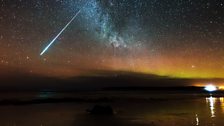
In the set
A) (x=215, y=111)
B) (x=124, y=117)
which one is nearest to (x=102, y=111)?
(x=124, y=117)

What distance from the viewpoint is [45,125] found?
3969 centimetres

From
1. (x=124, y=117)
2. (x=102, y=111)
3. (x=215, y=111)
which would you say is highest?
(x=102, y=111)

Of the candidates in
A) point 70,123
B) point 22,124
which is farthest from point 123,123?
point 22,124

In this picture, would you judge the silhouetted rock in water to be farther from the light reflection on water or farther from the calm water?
the light reflection on water

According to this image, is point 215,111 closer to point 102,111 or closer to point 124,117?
point 124,117

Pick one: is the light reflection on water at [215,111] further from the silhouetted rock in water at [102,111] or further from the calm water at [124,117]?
the silhouetted rock in water at [102,111]

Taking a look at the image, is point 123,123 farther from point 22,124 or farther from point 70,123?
point 22,124

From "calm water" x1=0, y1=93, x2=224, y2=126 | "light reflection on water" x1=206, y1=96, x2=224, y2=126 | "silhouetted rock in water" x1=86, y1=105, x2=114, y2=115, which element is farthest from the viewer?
"silhouetted rock in water" x1=86, y1=105, x2=114, y2=115

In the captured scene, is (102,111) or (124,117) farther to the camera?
(102,111)

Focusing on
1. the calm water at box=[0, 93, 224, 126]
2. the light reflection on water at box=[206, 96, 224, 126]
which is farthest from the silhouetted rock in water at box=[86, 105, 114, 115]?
the light reflection on water at box=[206, 96, 224, 126]

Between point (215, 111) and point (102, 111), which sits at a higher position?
point (102, 111)

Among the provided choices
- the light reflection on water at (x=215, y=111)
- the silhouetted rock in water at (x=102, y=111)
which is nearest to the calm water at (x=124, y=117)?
the light reflection on water at (x=215, y=111)

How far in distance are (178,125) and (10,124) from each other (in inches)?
742

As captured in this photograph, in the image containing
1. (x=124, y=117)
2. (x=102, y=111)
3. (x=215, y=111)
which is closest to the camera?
(x=124, y=117)
